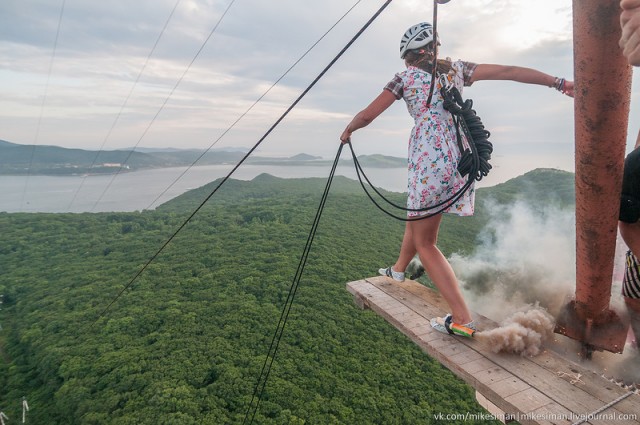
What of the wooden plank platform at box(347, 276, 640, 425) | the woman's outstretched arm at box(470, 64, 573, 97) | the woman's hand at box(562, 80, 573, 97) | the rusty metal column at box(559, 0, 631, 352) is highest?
the woman's outstretched arm at box(470, 64, 573, 97)

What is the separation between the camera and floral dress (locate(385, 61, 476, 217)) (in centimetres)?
310

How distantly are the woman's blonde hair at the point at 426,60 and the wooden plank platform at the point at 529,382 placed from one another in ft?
8.00

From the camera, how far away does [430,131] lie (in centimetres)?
316

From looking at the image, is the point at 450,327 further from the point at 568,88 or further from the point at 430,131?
the point at 568,88

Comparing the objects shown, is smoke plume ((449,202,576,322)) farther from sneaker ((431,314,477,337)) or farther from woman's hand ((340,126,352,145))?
woman's hand ((340,126,352,145))

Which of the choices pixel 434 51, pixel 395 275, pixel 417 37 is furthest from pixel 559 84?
pixel 395 275

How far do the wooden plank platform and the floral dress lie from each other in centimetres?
118

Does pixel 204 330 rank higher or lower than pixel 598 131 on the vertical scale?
lower

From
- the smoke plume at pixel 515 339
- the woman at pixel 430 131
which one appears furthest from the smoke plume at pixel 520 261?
the woman at pixel 430 131

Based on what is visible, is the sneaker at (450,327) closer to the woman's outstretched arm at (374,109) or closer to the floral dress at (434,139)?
the floral dress at (434,139)

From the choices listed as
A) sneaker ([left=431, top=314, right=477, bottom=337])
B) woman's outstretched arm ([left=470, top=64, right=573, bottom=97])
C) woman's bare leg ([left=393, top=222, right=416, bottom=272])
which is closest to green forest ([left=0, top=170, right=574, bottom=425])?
woman's bare leg ([left=393, top=222, right=416, bottom=272])

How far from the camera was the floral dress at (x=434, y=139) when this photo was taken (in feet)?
10.2

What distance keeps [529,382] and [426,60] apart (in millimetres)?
2770

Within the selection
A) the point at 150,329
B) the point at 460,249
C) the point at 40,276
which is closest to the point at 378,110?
the point at 150,329
